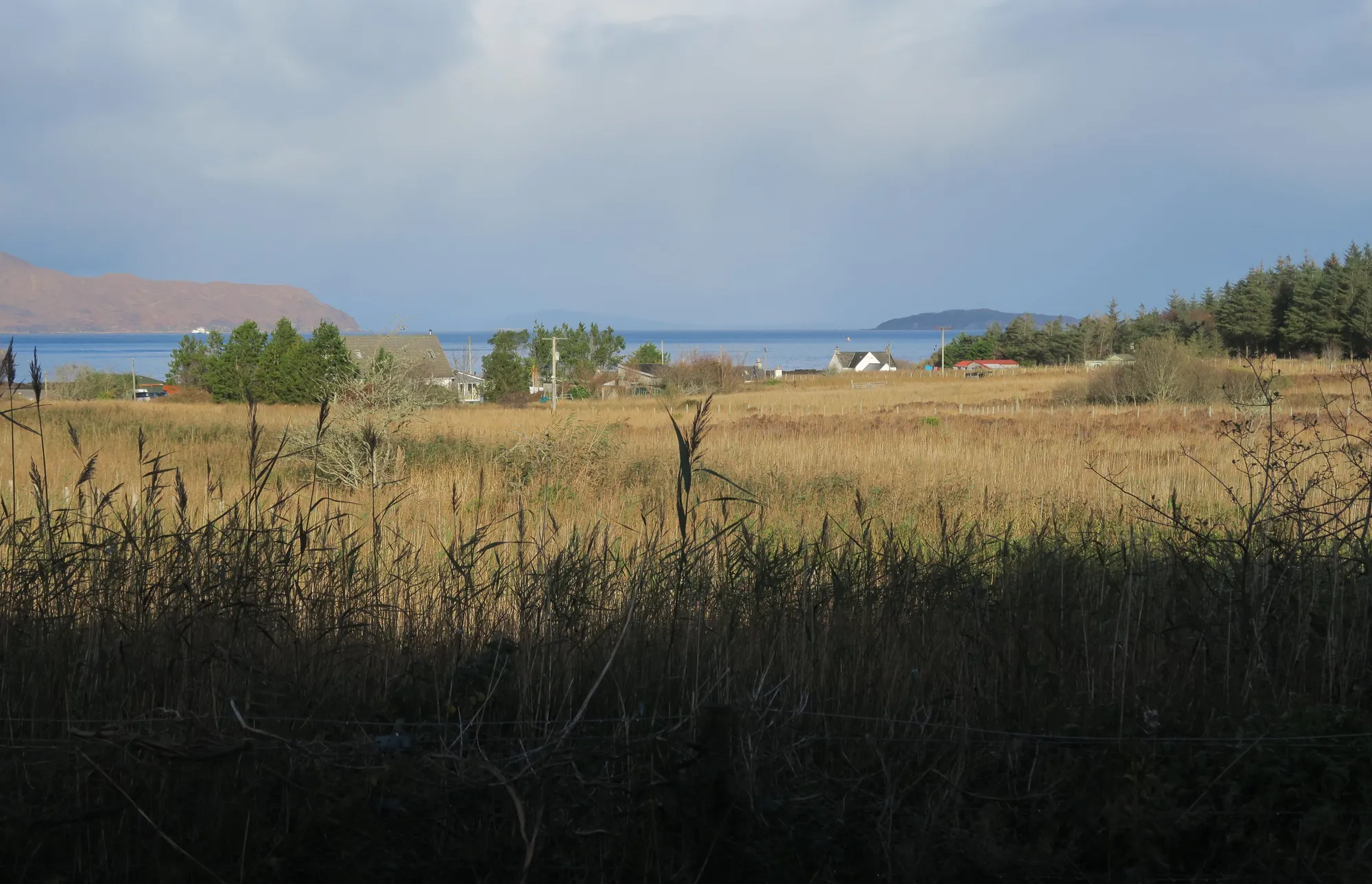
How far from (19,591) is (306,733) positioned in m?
1.63

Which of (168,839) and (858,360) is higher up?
(858,360)

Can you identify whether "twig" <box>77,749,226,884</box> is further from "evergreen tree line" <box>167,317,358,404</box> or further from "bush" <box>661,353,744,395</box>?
"bush" <box>661,353,744,395</box>

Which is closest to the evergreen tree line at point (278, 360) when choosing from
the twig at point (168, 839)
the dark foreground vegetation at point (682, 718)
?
the dark foreground vegetation at point (682, 718)

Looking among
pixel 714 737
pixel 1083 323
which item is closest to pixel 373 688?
pixel 714 737

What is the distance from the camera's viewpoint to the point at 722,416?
32.2 meters

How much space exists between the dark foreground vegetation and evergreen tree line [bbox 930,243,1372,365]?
3665cm

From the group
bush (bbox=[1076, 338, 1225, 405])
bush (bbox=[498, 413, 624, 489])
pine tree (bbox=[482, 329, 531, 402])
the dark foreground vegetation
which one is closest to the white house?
pine tree (bbox=[482, 329, 531, 402])

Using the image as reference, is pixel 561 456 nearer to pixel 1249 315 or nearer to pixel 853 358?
pixel 1249 315


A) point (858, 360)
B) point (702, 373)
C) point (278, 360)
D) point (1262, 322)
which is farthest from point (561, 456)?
point (858, 360)

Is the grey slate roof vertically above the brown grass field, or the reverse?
the grey slate roof

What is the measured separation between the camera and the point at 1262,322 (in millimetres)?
65750

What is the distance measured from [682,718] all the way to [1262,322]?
75384 mm

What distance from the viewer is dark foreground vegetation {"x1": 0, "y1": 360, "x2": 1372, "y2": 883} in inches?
89.7

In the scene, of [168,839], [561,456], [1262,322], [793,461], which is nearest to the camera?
[168,839]
